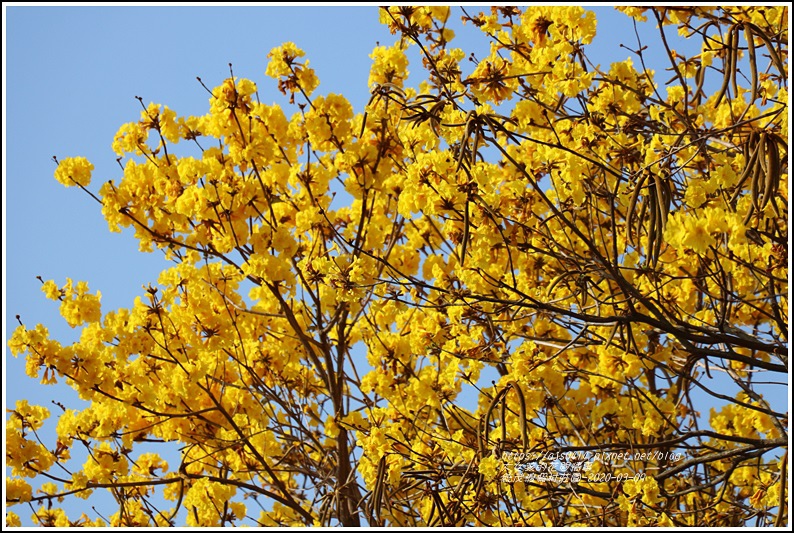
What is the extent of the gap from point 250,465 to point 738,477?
355cm

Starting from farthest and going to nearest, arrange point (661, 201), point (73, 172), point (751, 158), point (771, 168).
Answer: point (73, 172), point (661, 201), point (751, 158), point (771, 168)

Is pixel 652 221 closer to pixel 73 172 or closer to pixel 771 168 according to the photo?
pixel 771 168

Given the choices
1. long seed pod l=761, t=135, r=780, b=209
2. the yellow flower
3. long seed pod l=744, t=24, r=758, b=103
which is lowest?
long seed pod l=761, t=135, r=780, b=209

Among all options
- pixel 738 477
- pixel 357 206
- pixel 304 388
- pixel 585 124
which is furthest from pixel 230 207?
pixel 738 477

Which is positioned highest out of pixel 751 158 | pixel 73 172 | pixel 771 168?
pixel 73 172

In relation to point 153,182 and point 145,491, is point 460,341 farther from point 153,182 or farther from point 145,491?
point 145,491

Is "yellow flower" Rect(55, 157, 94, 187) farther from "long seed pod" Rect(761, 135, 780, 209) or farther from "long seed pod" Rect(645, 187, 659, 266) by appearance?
"long seed pod" Rect(761, 135, 780, 209)

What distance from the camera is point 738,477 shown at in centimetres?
605

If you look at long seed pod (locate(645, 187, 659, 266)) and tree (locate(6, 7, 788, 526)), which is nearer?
long seed pod (locate(645, 187, 659, 266))

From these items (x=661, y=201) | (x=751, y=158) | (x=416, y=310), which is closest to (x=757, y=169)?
(x=751, y=158)

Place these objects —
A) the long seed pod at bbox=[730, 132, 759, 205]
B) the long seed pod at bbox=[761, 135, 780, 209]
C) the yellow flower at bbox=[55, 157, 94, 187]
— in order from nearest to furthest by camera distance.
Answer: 1. the long seed pod at bbox=[761, 135, 780, 209]
2. the long seed pod at bbox=[730, 132, 759, 205]
3. the yellow flower at bbox=[55, 157, 94, 187]

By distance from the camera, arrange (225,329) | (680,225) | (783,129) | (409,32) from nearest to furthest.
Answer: (680,225) → (783,129) → (409,32) → (225,329)

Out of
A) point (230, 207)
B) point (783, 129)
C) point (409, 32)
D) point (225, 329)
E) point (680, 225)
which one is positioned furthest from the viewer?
point (225, 329)

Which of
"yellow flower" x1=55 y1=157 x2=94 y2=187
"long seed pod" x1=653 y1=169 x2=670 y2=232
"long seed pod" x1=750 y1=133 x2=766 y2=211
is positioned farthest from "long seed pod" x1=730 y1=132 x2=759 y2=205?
"yellow flower" x1=55 y1=157 x2=94 y2=187
